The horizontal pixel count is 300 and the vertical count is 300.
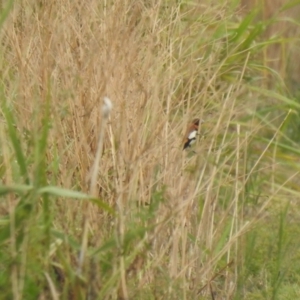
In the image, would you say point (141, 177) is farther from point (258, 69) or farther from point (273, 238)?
point (258, 69)

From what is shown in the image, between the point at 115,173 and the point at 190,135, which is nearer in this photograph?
the point at 115,173

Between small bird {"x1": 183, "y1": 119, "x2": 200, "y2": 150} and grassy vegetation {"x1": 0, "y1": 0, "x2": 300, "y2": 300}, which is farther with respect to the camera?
small bird {"x1": 183, "y1": 119, "x2": 200, "y2": 150}

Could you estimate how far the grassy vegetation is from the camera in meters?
2.90

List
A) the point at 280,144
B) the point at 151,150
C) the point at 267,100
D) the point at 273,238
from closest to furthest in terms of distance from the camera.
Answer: the point at 151,150, the point at 273,238, the point at 280,144, the point at 267,100

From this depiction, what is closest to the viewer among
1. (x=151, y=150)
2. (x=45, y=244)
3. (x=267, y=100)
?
(x=45, y=244)

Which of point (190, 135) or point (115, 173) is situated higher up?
point (190, 135)

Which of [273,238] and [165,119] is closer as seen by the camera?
[165,119]

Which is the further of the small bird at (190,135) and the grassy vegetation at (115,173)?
the small bird at (190,135)

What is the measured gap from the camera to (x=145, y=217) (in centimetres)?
297

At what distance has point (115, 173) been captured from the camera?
3314 millimetres

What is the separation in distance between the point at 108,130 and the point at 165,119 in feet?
0.70

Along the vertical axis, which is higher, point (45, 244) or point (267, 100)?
point (267, 100)

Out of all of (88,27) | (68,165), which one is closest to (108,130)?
(68,165)

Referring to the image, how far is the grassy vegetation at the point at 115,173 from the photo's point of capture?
9.53 ft
